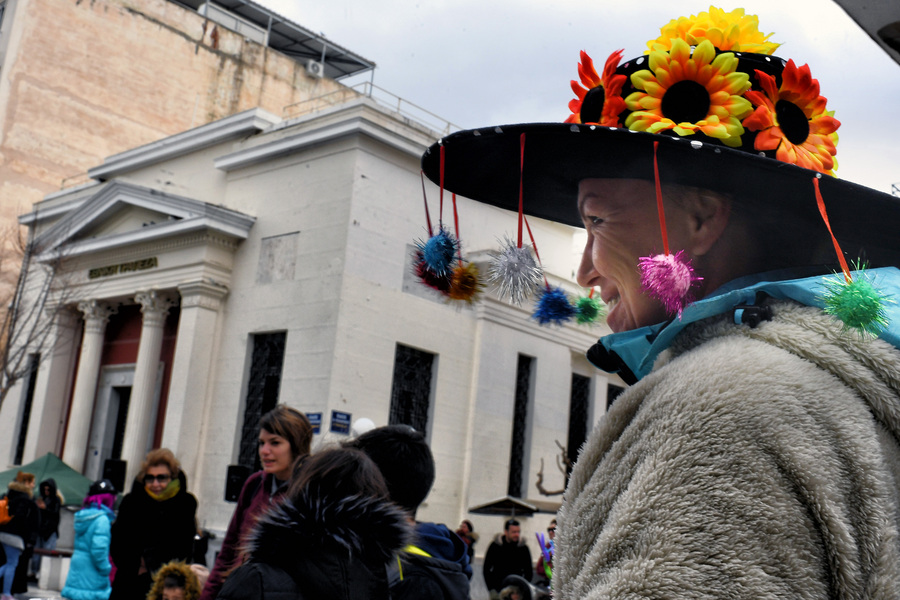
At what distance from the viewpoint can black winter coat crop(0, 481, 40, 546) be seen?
37.4 ft

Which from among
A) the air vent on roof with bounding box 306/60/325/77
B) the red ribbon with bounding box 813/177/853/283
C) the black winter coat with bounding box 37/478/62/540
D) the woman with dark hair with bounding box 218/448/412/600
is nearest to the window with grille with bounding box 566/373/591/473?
the black winter coat with bounding box 37/478/62/540

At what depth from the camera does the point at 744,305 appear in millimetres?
1273

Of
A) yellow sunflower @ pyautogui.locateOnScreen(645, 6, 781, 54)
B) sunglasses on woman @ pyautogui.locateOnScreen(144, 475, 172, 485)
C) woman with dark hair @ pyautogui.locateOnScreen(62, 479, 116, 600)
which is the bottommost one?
woman with dark hair @ pyautogui.locateOnScreen(62, 479, 116, 600)

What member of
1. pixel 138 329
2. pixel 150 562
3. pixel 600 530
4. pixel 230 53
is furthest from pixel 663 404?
pixel 230 53

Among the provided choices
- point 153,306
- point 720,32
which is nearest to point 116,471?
point 153,306

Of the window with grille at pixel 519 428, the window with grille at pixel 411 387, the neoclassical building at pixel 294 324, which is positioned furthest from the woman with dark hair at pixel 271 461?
the window with grille at pixel 519 428

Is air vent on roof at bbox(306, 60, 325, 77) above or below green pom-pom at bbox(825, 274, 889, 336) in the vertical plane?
above

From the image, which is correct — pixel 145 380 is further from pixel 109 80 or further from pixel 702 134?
pixel 702 134

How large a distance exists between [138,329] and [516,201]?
22424 millimetres

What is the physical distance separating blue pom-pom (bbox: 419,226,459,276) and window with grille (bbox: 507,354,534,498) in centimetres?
1903

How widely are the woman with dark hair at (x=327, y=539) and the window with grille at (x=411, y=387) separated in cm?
1561

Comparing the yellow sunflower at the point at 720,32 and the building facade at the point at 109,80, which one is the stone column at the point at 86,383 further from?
the yellow sunflower at the point at 720,32

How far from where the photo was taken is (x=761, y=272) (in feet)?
4.79

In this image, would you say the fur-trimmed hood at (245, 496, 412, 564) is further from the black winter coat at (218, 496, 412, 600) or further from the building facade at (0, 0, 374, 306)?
the building facade at (0, 0, 374, 306)
